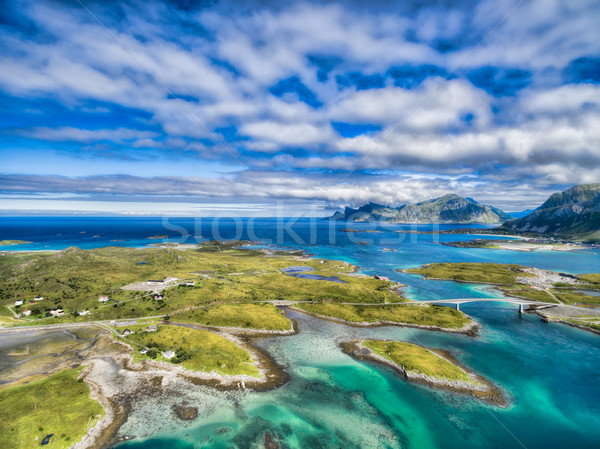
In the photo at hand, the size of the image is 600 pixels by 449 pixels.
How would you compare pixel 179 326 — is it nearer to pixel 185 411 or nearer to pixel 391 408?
pixel 185 411

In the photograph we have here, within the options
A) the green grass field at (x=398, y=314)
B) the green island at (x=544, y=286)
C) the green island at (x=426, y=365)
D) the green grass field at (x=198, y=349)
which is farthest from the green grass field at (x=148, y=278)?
the green island at (x=544, y=286)

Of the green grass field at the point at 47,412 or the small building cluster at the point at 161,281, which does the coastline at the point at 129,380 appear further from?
the small building cluster at the point at 161,281

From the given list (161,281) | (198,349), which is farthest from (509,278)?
(161,281)

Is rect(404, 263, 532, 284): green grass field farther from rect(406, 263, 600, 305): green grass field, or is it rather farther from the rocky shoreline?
the rocky shoreline

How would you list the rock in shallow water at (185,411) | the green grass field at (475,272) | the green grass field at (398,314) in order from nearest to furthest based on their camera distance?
the rock in shallow water at (185,411) < the green grass field at (398,314) < the green grass field at (475,272)

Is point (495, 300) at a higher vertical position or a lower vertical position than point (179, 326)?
higher

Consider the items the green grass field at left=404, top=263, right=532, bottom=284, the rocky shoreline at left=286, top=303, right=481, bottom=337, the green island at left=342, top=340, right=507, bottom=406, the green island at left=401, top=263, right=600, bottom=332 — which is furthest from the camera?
the green grass field at left=404, top=263, right=532, bottom=284

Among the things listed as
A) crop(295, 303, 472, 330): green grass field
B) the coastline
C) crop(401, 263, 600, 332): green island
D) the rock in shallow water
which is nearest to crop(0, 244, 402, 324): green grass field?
crop(295, 303, 472, 330): green grass field
